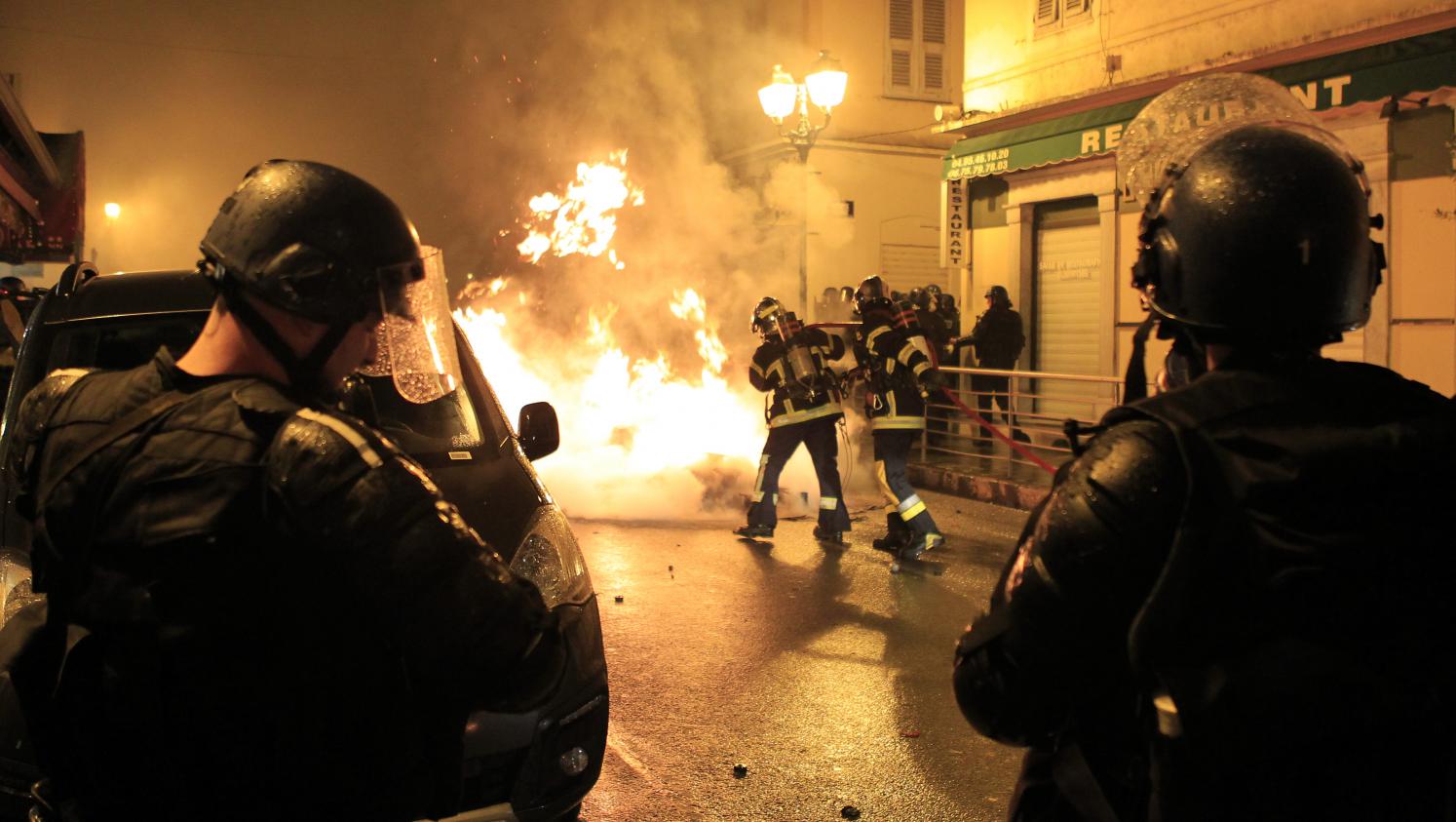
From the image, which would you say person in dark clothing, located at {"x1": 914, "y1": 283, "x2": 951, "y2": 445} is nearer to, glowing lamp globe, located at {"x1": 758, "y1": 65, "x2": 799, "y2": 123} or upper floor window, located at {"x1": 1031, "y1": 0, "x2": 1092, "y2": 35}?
glowing lamp globe, located at {"x1": 758, "y1": 65, "x2": 799, "y2": 123}

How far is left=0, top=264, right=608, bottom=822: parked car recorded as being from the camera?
10.4 ft

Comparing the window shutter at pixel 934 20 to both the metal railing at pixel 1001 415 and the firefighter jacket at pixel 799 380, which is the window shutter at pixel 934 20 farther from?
the firefighter jacket at pixel 799 380

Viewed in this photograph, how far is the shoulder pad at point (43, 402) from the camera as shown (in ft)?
6.31

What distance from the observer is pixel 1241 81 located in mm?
2783

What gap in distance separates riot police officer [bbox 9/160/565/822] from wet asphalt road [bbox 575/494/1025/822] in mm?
2715

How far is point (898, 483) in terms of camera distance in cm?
900

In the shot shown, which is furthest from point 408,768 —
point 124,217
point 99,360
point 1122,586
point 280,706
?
point 124,217

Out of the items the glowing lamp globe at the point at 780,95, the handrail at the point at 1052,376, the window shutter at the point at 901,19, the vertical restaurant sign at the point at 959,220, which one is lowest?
the handrail at the point at 1052,376

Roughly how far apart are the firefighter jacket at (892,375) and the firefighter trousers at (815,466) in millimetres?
551

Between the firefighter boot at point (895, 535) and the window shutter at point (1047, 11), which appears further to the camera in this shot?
the window shutter at point (1047, 11)

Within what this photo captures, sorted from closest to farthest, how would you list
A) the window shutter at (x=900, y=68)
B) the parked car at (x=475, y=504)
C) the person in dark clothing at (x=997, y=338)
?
the parked car at (x=475, y=504), the person in dark clothing at (x=997, y=338), the window shutter at (x=900, y=68)

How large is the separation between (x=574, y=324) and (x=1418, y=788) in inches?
642

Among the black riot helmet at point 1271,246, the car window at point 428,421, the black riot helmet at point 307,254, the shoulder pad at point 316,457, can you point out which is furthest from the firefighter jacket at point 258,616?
the car window at point 428,421

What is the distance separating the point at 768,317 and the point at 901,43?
1564 cm
